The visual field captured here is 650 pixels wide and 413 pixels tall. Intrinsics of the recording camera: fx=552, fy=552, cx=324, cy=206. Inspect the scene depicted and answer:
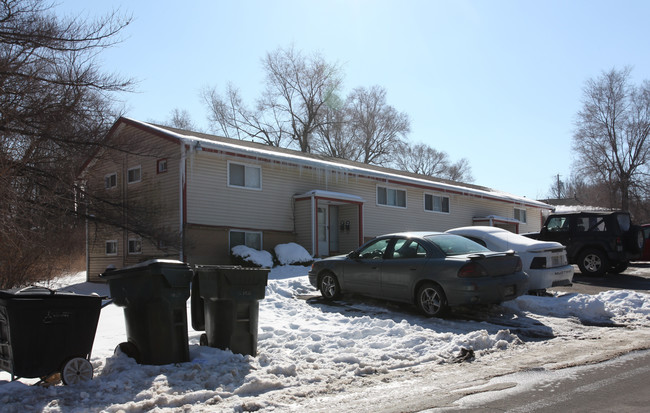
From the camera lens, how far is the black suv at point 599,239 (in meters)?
15.7

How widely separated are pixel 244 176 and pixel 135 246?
15.4 feet

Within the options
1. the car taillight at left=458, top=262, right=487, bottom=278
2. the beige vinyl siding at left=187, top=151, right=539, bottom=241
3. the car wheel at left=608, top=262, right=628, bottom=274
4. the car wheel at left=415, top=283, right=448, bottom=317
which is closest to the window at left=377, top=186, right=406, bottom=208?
the beige vinyl siding at left=187, top=151, right=539, bottom=241

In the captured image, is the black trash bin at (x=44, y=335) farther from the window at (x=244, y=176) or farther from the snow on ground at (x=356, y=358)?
the window at (x=244, y=176)

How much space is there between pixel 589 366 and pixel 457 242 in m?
3.88

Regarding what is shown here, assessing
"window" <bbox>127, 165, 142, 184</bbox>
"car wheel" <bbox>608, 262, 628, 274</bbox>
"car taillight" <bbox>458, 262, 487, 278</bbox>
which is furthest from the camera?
"window" <bbox>127, 165, 142, 184</bbox>

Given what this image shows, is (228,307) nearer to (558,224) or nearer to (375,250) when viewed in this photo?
(375,250)

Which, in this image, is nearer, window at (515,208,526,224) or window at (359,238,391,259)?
window at (359,238,391,259)

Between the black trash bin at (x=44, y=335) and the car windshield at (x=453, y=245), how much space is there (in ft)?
19.4

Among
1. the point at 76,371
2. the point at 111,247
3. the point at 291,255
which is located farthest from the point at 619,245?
the point at 111,247

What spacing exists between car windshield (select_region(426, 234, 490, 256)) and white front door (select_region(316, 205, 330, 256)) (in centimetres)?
1083

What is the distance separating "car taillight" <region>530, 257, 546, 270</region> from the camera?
1125 centimetres

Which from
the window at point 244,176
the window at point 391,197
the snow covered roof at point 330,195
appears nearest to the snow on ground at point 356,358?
the window at point 244,176

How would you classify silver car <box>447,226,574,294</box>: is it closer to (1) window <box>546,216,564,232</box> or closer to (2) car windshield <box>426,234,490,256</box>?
(2) car windshield <box>426,234,490,256</box>

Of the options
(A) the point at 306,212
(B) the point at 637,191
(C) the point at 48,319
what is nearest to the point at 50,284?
(A) the point at 306,212
